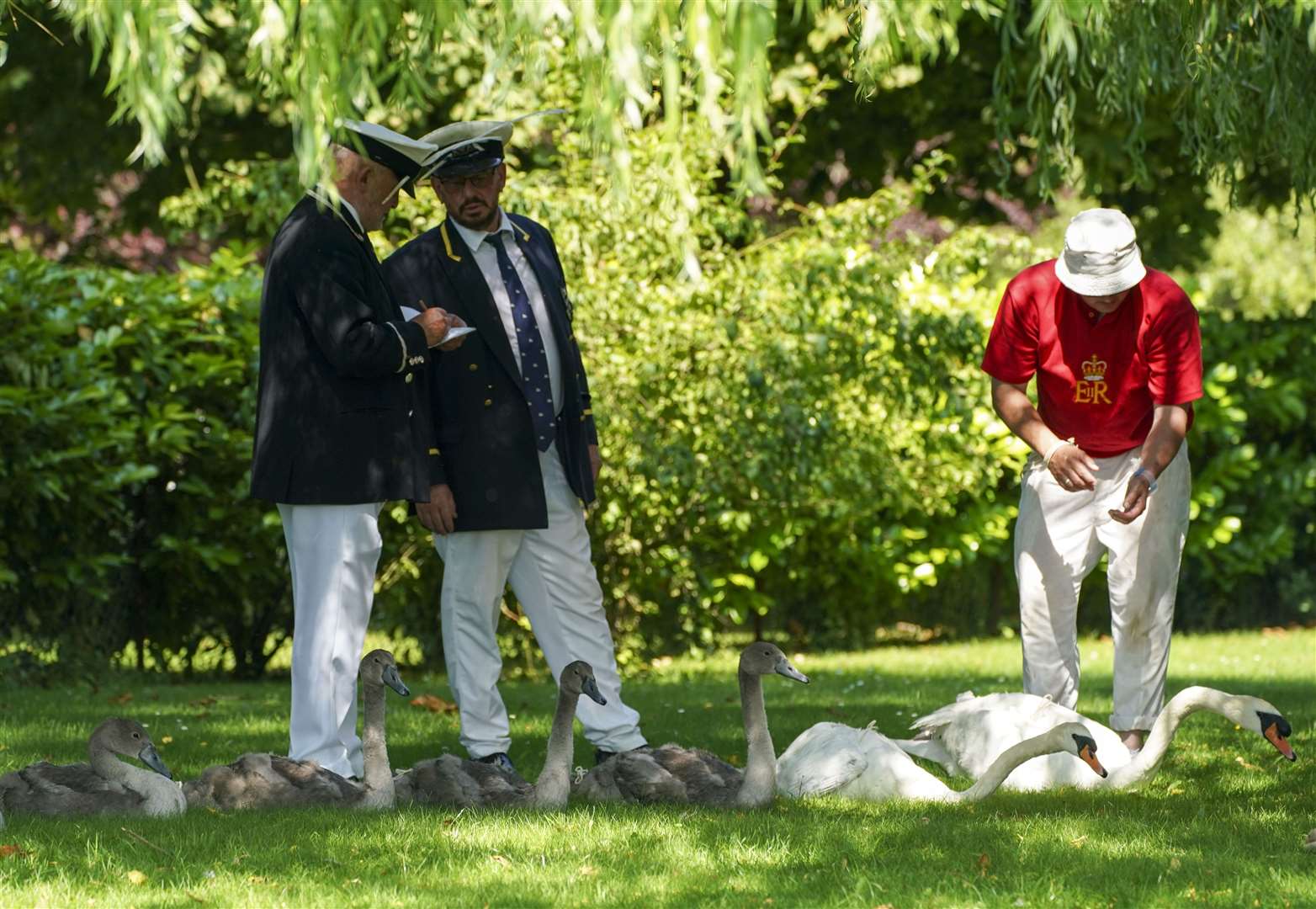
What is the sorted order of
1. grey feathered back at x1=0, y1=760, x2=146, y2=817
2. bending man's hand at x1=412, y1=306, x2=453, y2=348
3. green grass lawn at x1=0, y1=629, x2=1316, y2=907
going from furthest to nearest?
bending man's hand at x1=412, y1=306, x2=453, y2=348
grey feathered back at x1=0, y1=760, x2=146, y2=817
green grass lawn at x1=0, y1=629, x2=1316, y2=907

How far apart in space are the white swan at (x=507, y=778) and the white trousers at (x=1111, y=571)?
82.9 inches

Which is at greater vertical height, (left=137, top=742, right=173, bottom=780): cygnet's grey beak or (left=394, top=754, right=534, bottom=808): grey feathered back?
(left=137, top=742, right=173, bottom=780): cygnet's grey beak

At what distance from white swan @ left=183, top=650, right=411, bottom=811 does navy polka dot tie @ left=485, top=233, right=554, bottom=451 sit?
159cm

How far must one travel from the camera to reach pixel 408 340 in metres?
6.76

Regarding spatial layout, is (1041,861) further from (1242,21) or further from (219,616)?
(219,616)

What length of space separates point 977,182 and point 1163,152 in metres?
1.70

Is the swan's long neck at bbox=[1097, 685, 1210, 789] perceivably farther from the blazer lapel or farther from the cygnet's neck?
the cygnet's neck

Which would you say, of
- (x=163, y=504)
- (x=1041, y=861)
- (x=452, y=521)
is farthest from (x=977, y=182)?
(x=1041, y=861)

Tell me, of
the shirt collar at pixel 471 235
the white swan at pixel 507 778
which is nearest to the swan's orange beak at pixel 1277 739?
the white swan at pixel 507 778

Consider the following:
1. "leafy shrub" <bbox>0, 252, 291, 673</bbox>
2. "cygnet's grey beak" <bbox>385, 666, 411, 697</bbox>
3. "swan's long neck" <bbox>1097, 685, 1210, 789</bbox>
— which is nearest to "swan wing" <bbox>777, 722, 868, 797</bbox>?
"swan's long neck" <bbox>1097, 685, 1210, 789</bbox>

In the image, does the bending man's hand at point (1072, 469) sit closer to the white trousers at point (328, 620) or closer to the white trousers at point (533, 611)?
the white trousers at point (533, 611)

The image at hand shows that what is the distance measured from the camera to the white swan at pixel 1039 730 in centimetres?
643

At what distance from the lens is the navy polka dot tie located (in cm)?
760

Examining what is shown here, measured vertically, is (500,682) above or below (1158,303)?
below
